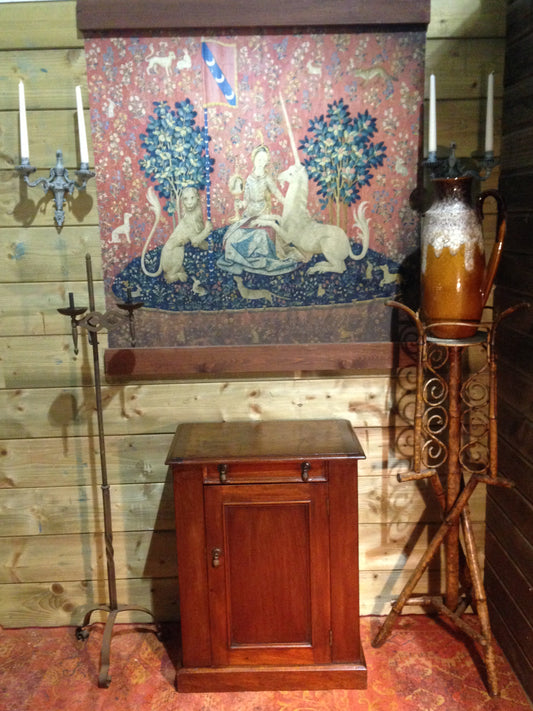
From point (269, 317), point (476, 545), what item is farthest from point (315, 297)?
point (476, 545)

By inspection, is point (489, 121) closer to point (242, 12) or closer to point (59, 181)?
point (242, 12)

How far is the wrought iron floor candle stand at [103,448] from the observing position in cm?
206

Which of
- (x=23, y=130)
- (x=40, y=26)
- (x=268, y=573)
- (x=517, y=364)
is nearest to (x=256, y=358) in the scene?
(x=268, y=573)

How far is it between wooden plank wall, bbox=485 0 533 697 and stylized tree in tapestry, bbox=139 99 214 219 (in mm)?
960

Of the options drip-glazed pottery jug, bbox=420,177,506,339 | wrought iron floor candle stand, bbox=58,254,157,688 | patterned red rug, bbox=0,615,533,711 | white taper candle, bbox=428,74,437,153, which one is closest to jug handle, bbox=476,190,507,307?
drip-glazed pottery jug, bbox=420,177,506,339

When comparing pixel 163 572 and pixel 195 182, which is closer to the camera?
pixel 195 182

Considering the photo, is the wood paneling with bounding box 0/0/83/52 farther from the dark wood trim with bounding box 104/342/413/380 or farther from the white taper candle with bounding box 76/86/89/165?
the dark wood trim with bounding box 104/342/413/380

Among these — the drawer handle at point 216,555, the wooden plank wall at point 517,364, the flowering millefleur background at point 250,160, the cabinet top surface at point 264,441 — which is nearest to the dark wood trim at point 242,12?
the flowering millefleur background at point 250,160

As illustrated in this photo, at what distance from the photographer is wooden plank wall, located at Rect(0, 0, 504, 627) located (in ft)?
6.98

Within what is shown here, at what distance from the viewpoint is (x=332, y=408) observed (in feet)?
7.69

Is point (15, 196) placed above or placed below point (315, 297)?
above

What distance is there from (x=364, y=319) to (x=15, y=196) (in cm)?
122

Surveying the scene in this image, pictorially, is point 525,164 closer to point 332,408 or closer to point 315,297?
point 315,297

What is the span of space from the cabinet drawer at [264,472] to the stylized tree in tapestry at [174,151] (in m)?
0.86
